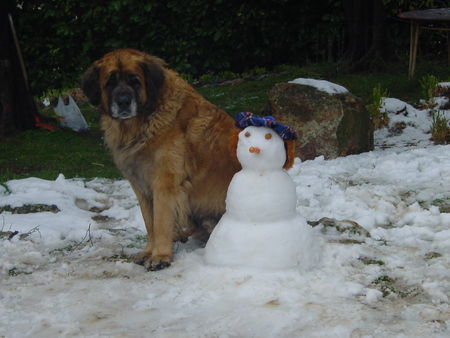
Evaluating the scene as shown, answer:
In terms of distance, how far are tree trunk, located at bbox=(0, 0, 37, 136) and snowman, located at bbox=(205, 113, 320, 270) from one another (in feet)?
18.2

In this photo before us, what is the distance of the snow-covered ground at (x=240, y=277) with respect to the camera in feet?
10.2

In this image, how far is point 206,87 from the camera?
12.0 metres

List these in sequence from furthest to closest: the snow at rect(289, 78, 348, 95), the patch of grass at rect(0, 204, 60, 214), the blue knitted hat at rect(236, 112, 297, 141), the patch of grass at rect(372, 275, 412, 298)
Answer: the snow at rect(289, 78, 348, 95) → the patch of grass at rect(0, 204, 60, 214) → the blue knitted hat at rect(236, 112, 297, 141) → the patch of grass at rect(372, 275, 412, 298)

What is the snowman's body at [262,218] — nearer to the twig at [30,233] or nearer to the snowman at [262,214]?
the snowman at [262,214]

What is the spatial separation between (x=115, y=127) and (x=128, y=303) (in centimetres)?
123

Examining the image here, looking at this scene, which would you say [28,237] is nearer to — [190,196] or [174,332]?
[190,196]

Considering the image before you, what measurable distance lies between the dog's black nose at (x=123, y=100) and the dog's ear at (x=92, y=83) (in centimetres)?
24

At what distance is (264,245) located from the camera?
3.64 meters

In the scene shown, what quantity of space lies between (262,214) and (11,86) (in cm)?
593

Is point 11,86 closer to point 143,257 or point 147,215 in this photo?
point 147,215

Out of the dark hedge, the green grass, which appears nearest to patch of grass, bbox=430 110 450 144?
the green grass

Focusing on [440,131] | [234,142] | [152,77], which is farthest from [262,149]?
[440,131]

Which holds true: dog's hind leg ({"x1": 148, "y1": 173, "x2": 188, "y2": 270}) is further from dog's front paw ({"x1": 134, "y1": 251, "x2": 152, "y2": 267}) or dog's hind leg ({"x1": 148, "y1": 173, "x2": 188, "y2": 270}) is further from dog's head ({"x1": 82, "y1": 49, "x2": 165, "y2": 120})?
dog's head ({"x1": 82, "y1": 49, "x2": 165, "y2": 120})

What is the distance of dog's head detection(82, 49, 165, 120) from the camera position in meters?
3.94
